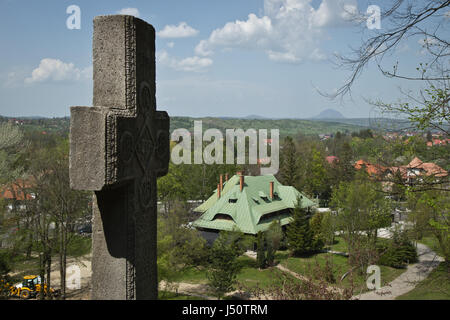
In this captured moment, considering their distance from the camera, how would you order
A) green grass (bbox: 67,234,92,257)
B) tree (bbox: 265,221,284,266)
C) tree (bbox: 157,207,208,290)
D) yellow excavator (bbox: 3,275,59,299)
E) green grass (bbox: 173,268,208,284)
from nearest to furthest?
yellow excavator (bbox: 3,275,59,299), green grass (bbox: 67,234,92,257), tree (bbox: 157,207,208,290), green grass (bbox: 173,268,208,284), tree (bbox: 265,221,284,266)

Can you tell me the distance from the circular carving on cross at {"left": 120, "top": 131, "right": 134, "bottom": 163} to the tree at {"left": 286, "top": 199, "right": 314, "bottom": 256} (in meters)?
27.5

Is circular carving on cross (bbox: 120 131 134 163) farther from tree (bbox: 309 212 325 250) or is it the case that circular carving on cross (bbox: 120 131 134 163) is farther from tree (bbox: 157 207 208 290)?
tree (bbox: 309 212 325 250)

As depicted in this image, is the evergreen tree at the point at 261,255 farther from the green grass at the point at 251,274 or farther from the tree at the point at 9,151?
the tree at the point at 9,151

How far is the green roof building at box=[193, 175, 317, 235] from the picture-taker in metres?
30.4

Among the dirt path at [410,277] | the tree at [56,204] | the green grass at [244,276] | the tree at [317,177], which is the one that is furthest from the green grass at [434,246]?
the tree at [317,177]

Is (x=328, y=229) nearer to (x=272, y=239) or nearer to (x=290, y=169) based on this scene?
(x=272, y=239)

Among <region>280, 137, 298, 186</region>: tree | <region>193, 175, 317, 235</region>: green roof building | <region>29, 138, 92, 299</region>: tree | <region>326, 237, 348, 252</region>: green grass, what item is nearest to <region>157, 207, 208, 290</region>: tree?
<region>193, 175, 317, 235</region>: green roof building

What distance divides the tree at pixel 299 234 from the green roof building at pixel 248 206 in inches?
58.2

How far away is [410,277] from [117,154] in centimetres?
2732

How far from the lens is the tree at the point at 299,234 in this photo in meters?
30.1

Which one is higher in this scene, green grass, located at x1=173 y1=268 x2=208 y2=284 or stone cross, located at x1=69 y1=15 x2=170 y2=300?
stone cross, located at x1=69 y1=15 x2=170 y2=300

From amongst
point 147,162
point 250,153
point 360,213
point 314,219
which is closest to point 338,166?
point 250,153

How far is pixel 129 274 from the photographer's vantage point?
12.2 feet
